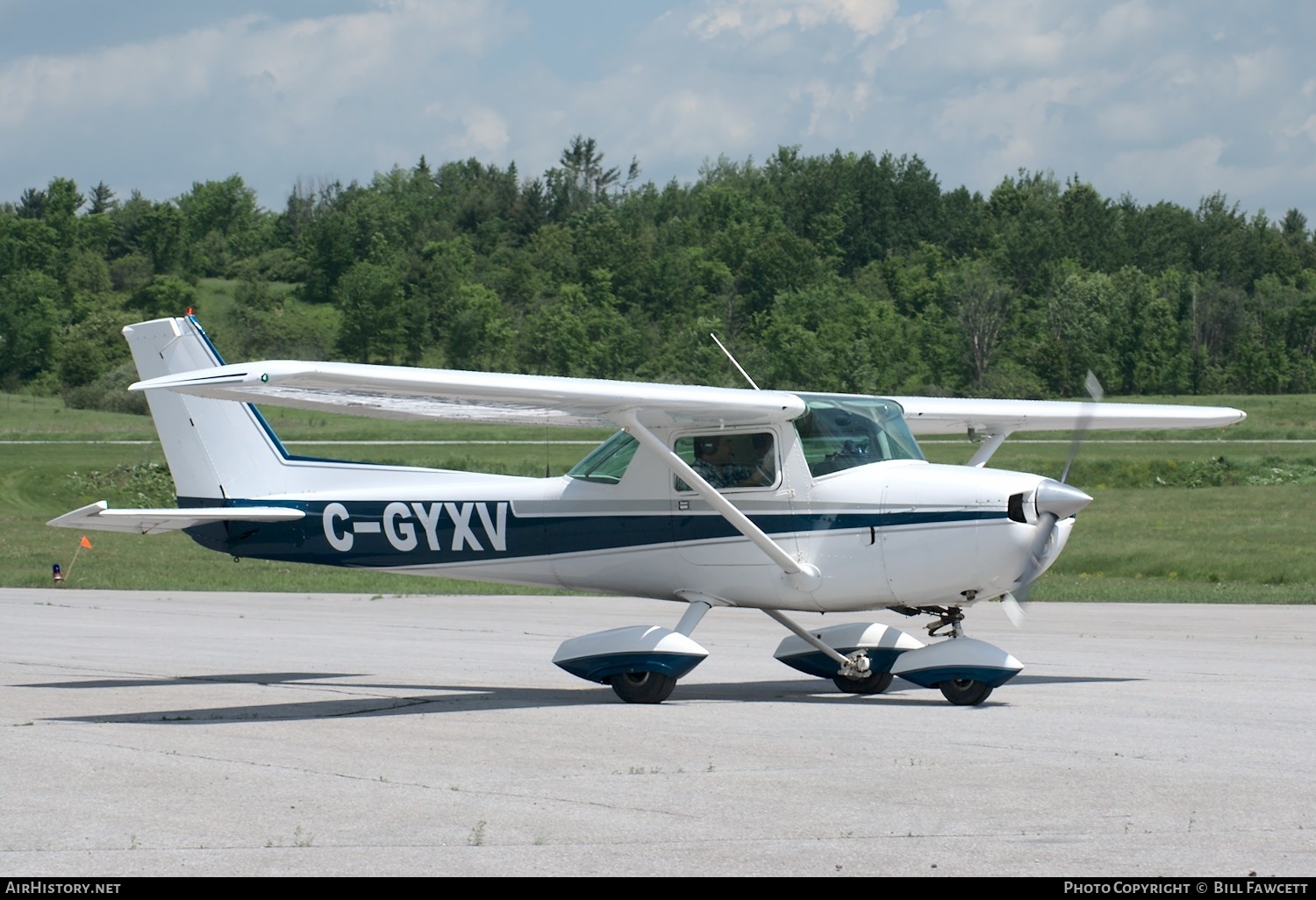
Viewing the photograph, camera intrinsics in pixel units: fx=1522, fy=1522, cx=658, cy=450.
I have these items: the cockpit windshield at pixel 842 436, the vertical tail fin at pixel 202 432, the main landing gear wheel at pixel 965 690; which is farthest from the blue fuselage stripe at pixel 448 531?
the main landing gear wheel at pixel 965 690

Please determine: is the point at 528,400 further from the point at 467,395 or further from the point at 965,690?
the point at 965,690

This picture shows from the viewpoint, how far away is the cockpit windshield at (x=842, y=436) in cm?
1195

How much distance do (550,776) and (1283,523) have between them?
91.3 feet

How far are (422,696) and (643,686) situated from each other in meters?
1.92

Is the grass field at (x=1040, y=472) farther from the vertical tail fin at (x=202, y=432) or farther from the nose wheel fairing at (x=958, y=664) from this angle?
the nose wheel fairing at (x=958, y=664)

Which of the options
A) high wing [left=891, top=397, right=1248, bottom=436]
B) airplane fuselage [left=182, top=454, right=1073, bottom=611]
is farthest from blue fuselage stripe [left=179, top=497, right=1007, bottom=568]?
high wing [left=891, top=397, right=1248, bottom=436]

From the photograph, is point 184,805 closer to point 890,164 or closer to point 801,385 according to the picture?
point 801,385

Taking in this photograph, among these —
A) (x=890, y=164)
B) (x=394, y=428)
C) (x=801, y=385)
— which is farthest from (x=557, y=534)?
(x=890, y=164)

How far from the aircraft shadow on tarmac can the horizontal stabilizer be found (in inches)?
55.6

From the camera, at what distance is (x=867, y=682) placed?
12547mm

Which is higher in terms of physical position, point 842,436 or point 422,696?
point 842,436

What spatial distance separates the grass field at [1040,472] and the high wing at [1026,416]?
8.03m

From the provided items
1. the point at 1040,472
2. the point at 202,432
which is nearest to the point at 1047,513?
the point at 202,432

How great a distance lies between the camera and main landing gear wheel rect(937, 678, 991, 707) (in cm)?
1145
